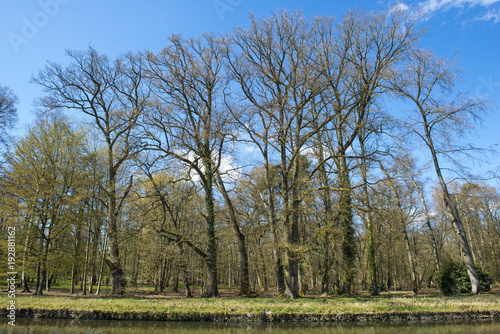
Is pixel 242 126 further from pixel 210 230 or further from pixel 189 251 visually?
pixel 189 251

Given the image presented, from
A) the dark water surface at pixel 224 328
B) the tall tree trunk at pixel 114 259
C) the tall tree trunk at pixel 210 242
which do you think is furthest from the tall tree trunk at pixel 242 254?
the dark water surface at pixel 224 328

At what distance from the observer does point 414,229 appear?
97.6ft

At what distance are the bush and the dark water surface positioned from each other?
9822 mm

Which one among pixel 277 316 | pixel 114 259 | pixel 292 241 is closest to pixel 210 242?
pixel 292 241

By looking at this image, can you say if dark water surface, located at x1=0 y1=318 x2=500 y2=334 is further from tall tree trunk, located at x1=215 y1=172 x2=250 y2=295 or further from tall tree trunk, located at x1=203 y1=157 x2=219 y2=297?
tall tree trunk, located at x1=215 y1=172 x2=250 y2=295

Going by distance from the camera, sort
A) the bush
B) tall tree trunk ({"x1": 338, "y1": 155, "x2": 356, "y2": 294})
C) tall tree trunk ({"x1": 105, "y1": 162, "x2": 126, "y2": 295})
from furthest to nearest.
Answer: tall tree trunk ({"x1": 105, "y1": 162, "x2": 126, "y2": 295})
the bush
tall tree trunk ({"x1": 338, "y1": 155, "x2": 356, "y2": 294})

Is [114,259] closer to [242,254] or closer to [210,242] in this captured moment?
[210,242]

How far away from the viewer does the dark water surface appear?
27.2 feet

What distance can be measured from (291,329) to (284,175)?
26.9 ft

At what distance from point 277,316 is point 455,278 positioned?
13.7 metres

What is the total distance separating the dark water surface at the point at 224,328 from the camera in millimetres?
8289

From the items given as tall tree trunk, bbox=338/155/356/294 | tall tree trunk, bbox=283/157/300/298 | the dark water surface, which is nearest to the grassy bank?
the dark water surface

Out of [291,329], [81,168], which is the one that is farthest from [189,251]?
[291,329]

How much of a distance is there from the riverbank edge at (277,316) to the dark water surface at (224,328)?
0.36m
